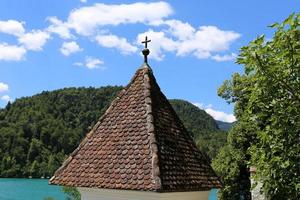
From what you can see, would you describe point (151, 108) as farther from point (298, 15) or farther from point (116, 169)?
point (298, 15)

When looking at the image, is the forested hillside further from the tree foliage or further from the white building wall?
the tree foliage

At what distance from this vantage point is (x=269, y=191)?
7.61 m

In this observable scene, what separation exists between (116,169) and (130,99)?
1.70 meters

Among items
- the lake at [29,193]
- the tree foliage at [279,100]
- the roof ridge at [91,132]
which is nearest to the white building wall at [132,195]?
the roof ridge at [91,132]

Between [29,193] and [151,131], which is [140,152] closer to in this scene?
[151,131]

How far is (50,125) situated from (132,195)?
5083 inches

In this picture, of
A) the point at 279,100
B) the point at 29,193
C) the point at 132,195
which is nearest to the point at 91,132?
the point at 132,195

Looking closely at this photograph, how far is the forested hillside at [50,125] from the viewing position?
396 ft

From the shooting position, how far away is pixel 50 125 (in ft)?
438

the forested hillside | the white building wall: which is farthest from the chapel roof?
the forested hillside

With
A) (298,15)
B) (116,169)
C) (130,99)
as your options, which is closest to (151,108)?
(130,99)

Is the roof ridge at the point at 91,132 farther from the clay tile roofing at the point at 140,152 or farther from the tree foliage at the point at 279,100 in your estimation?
the tree foliage at the point at 279,100

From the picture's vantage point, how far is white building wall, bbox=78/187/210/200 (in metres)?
7.57

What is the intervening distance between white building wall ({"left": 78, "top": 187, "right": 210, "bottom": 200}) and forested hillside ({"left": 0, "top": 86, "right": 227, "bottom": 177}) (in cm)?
9540
